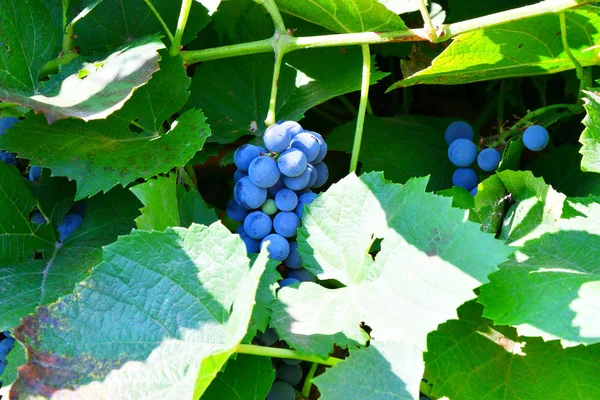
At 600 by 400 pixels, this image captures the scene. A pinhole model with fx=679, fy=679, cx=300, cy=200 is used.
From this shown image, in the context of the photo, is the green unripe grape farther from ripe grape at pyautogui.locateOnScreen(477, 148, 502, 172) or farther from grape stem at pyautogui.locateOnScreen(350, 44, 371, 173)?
ripe grape at pyautogui.locateOnScreen(477, 148, 502, 172)

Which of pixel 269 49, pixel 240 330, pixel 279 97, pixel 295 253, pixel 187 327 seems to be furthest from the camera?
pixel 279 97

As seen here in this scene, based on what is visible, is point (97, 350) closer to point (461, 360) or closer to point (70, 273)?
point (70, 273)

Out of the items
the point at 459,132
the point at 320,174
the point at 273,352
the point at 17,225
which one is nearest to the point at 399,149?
the point at 459,132

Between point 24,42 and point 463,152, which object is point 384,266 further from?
point 24,42

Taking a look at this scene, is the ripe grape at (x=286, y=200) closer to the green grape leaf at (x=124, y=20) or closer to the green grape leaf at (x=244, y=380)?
the green grape leaf at (x=244, y=380)

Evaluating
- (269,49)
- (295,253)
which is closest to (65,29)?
(269,49)

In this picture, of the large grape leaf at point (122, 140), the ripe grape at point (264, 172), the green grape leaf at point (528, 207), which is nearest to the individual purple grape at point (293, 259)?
the ripe grape at point (264, 172)
